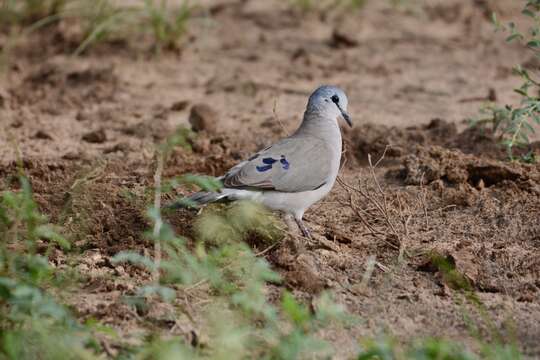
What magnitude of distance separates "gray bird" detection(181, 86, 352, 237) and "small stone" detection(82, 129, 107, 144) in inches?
79.2

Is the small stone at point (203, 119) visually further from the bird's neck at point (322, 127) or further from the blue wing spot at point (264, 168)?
the blue wing spot at point (264, 168)

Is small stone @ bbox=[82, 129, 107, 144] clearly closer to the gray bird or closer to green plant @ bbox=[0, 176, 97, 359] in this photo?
the gray bird

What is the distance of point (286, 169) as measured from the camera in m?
5.32

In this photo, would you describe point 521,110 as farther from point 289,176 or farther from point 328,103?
point 289,176

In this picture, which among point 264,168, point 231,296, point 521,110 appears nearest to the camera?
point 231,296

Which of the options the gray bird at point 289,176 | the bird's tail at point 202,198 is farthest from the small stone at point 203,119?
the bird's tail at point 202,198

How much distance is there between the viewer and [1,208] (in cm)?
478

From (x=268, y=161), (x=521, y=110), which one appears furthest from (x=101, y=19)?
(x=521, y=110)

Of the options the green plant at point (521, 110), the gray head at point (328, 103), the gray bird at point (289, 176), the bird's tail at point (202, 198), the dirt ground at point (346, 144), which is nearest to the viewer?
the dirt ground at point (346, 144)

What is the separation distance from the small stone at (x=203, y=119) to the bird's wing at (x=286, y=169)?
171 cm

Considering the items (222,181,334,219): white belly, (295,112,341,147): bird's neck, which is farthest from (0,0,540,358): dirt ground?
(295,112,341,147): bird's neck

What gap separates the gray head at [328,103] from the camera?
5863 millimetres

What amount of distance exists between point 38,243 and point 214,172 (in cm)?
161

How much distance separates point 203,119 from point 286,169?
78.4 inches
